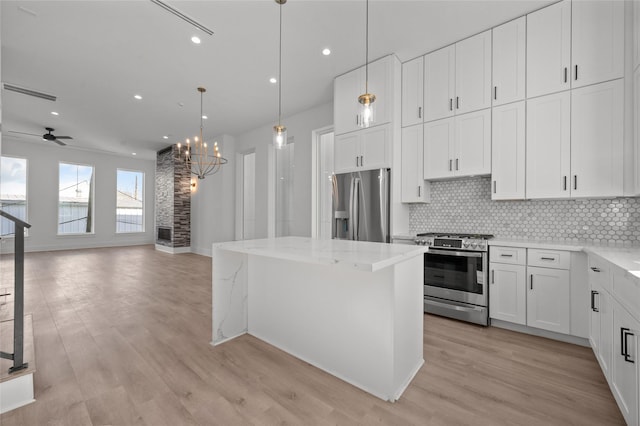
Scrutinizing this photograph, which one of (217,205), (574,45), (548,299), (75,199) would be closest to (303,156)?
(217,205)

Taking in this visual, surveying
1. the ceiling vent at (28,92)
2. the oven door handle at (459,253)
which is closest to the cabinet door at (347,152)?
the oven door handle at (459,253)

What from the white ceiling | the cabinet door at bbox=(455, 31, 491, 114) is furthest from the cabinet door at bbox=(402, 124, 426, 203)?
the white ceiling

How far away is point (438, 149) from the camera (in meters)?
3.37

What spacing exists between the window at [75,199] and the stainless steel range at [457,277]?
1057 centimetres

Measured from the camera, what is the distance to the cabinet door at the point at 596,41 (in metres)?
2.36

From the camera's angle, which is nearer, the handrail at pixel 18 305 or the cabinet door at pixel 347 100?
the handrail at pixel 18 305

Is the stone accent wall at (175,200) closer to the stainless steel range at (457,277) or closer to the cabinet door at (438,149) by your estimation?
the cabinet door at (438,149)

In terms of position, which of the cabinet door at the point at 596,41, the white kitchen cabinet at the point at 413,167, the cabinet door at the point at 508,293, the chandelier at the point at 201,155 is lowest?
the cabinet door at the point at 508,293

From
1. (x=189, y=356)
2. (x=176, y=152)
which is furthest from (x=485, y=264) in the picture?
(x=176, y=152)

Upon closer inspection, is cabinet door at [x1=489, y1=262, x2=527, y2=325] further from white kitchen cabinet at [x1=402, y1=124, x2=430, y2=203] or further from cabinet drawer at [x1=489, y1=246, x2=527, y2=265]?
white kitchen cabinet at [x1=402, y1=124, x2=430, y2=203]

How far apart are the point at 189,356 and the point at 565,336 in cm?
334

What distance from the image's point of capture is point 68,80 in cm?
416

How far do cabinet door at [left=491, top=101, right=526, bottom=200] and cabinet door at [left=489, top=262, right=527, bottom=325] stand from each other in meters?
0.77

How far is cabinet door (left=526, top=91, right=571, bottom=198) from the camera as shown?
260 cm
